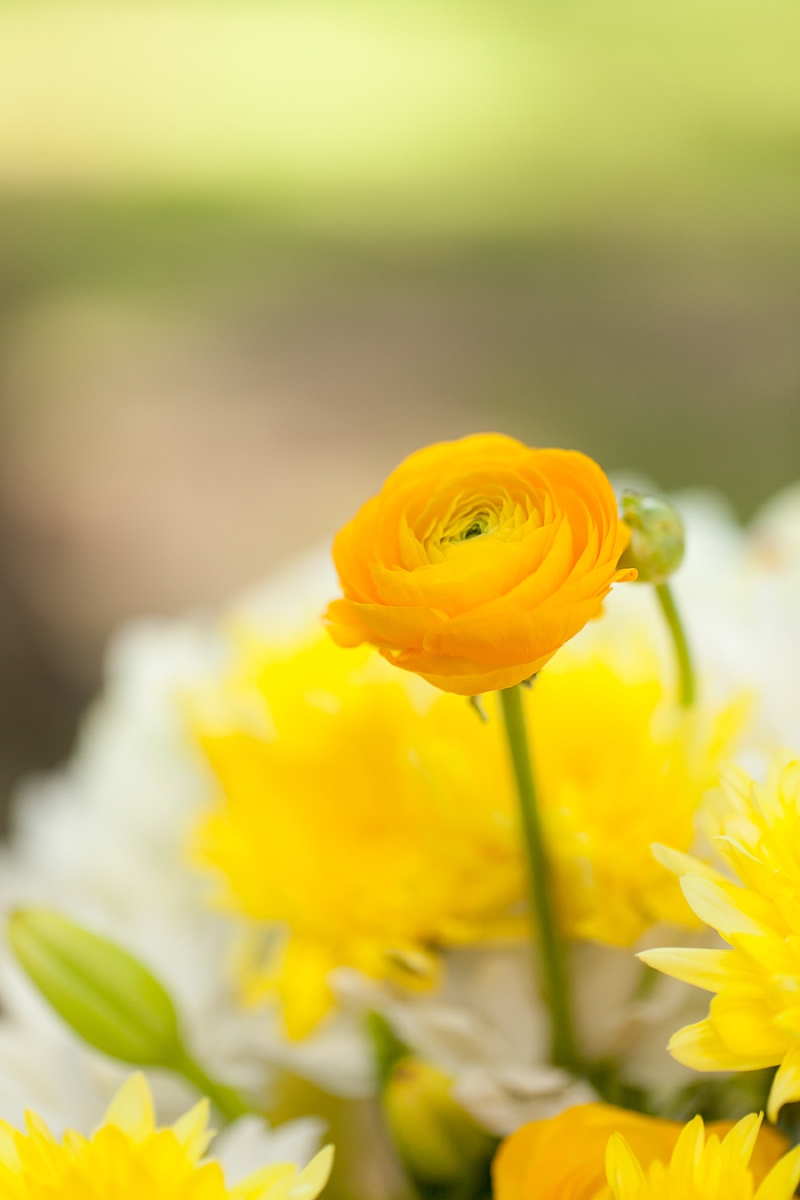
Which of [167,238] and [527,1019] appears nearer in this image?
[527,1019]

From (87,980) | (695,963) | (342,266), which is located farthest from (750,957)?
(342,266)

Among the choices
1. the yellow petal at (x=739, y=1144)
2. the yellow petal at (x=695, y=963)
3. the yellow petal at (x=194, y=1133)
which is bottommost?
the yellow petal at (x=739, y=1144)

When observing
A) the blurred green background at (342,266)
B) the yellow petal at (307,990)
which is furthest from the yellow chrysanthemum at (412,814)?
the blurred green background at (342,266)

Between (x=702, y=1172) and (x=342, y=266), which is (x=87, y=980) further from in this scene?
(x=342, y=266)

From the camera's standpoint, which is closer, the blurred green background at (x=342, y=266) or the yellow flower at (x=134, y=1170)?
the yellow flower at (x=134, y=1170)

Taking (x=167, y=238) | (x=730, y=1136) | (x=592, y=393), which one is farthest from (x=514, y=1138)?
(x=167, y=238)

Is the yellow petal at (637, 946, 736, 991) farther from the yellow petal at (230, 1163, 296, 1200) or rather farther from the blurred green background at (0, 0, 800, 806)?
the blurred green background at (0, 0, 800, 806)

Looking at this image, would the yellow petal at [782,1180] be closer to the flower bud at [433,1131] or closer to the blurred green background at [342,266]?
the flower bud at [433,1131]

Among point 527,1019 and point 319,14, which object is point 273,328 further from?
point 527,1019
